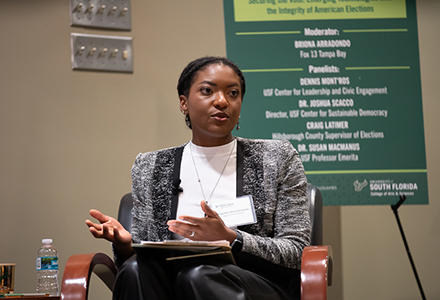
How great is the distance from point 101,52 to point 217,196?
5.01 ft

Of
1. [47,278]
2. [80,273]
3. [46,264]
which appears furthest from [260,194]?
[47,278]

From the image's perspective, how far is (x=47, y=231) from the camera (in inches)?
110

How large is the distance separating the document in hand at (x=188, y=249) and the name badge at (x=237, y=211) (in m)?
0.31

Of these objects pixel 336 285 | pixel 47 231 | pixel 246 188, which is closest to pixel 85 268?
pixel 246 188

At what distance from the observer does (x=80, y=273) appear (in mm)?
1542

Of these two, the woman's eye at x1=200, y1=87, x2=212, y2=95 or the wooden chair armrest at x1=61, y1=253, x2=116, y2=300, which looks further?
the woman's eye at x1=200, y1=87, x2=212, y2=95

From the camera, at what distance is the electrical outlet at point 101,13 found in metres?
2.95

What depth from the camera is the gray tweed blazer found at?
1.73 meters

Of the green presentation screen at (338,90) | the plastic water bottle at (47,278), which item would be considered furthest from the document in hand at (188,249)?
the green presentation screen at (338,90)

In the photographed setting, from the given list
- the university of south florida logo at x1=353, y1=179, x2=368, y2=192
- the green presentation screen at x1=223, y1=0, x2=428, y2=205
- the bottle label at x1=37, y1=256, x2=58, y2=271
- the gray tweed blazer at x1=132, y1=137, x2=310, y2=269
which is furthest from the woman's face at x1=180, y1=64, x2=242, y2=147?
the university of south florida logo at x1=353, y1=179, x2=368, y2=192

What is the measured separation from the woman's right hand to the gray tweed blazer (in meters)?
0.18

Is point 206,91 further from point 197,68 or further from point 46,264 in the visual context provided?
point 46,264

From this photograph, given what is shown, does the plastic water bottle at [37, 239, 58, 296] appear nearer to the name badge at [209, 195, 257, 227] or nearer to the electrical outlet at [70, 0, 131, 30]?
the name badge at [209, 195, 257, 227]

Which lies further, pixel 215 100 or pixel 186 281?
pixel 215 100
